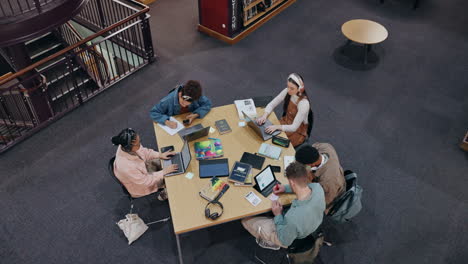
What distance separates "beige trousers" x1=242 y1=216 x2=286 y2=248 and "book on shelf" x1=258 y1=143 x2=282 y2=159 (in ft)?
2.04

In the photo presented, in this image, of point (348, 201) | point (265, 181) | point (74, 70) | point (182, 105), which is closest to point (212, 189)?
point (265, 181)

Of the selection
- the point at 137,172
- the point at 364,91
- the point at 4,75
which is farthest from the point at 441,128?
the point at 4,75

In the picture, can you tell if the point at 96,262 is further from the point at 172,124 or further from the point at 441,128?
the point at 441,128

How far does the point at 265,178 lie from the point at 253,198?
0.23 metres

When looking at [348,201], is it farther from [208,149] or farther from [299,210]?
[208,149]

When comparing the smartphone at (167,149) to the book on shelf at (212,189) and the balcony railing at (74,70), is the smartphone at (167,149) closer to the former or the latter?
the book on shelf at (212,189)

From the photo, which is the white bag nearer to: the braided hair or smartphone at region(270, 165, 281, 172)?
the braided hair

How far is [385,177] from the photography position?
15.4ft

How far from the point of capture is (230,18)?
652cm

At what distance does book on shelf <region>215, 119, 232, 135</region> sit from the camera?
4.02 m

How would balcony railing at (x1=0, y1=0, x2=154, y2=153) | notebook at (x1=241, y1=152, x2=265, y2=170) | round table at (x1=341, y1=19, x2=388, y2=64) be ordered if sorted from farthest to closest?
round table at (x1=341, y1=19, x2=388, y2=64)
balcony railing at (x1=0, y1=0, x2=154, y2=153)
notebook at (x1=241, y1=152, x2=265, y2=170)

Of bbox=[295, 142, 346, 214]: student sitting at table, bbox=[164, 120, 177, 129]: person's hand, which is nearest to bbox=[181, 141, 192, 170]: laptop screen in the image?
bbox=[164, 120, 177, 129]: person's hand

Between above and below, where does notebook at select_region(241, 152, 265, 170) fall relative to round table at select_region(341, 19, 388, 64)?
above

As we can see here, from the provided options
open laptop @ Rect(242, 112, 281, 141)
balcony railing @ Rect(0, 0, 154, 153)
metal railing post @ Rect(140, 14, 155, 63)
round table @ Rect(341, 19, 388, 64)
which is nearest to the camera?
open laptop @ Rect(242, 112, 281, 141)
